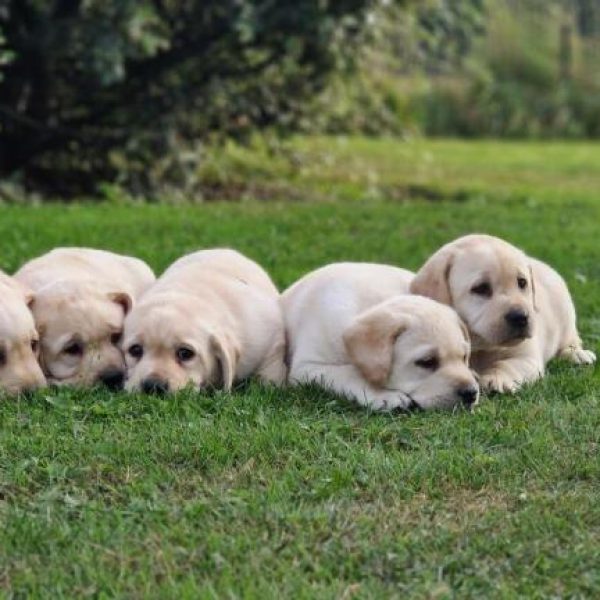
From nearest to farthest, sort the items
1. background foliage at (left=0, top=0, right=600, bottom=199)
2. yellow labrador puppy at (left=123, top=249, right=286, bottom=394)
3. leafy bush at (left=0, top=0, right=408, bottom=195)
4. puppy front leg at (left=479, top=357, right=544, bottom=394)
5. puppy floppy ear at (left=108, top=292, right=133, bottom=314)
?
yellow labrador puppy at (left=123, top=249, right=286, bottom=394)
puppy front leg at (left=479, top=357, right=544, bottom=394)
puppy floppy ear at (left=108, top=292, right=133, bottom=314)
leafy bush at (left=0, top=0, right=408, bottom=195)
background foliage at (left=0, top=0, right=600, bottom=199)

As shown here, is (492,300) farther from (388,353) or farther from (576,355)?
(576,355)

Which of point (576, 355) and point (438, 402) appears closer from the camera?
point (438, 402)

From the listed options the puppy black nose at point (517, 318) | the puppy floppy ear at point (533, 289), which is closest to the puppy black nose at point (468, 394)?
the puppy black nose at point (517, 318)

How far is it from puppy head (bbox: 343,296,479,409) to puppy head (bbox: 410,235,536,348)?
1.18ft

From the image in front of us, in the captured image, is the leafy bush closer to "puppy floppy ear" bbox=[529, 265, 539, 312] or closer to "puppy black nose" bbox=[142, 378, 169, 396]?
"puppy floppy ear" bbox=[529, 265, 539, 312]

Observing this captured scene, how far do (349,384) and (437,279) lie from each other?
75 cm

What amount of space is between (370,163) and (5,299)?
46.1ft

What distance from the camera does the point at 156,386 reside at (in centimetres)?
623

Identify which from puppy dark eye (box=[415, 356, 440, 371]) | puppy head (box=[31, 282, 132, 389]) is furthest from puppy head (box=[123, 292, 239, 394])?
puppy dark eye (box=[415, 356, 440, 371])

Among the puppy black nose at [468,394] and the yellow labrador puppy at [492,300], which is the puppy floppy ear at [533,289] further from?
the puppy black nose at [468,394]

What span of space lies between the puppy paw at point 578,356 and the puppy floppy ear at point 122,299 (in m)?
2.19

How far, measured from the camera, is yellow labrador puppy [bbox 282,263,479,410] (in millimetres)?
6168

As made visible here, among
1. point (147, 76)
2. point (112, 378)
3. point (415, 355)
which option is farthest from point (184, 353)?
point (147, 76)

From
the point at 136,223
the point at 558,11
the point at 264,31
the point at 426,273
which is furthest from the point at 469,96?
the point at 426,273
